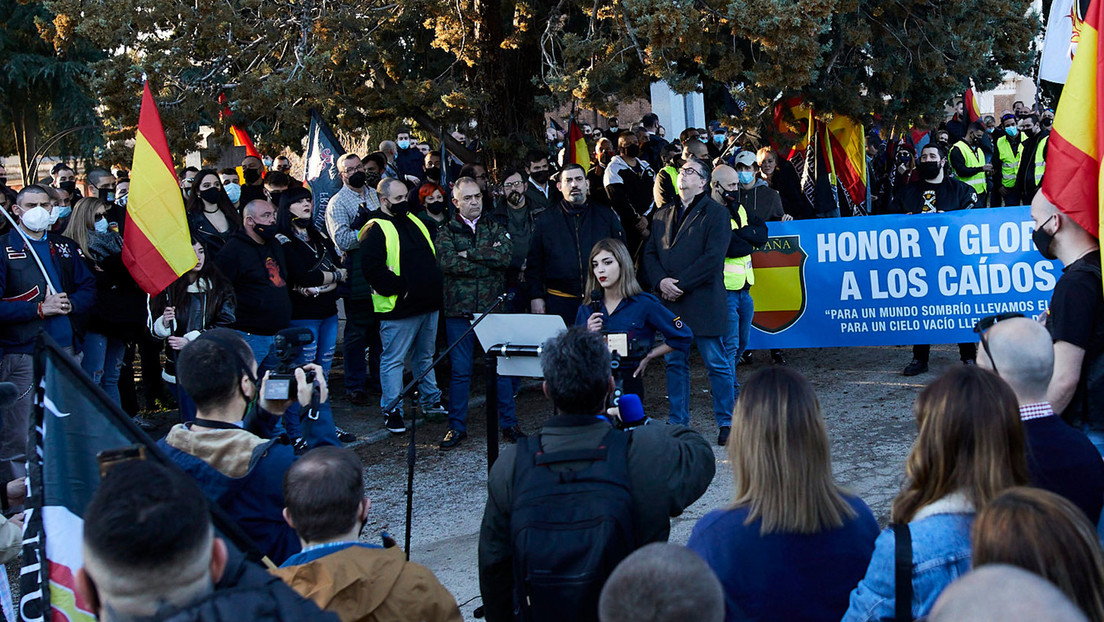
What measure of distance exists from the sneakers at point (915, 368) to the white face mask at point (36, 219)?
6.91 meters

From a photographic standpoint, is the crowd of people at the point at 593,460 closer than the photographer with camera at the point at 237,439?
Yes

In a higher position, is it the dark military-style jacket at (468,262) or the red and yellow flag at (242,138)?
the red and yellow flag at (242,138)

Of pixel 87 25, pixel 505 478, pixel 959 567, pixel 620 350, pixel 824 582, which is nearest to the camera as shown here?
pixel 959 567

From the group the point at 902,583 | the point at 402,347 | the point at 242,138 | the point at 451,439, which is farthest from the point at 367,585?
the point at 242,138

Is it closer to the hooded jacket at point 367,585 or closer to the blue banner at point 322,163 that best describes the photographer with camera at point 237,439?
the hooded jacket at point 367,585

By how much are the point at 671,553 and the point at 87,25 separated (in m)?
8.85

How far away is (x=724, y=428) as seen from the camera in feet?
25.3

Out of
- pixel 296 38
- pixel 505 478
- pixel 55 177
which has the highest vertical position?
pixel 296 38

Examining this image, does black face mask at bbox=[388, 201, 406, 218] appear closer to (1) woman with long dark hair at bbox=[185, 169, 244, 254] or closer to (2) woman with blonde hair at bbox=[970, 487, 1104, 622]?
(1) woman with long dark hair at bbox=[185, 169, 244, 254]

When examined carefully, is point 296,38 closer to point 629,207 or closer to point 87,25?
point 87,25

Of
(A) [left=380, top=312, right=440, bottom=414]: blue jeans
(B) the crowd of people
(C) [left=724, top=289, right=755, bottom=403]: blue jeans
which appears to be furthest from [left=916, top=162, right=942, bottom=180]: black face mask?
(A) [left=380, top=312, right=440, bottom=414]: blue jeans

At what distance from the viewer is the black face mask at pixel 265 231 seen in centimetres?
779

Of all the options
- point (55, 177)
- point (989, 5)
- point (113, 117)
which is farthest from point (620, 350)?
point (55, 177)

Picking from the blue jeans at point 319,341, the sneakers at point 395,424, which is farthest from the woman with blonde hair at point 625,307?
the blue jeans at point 319,341
